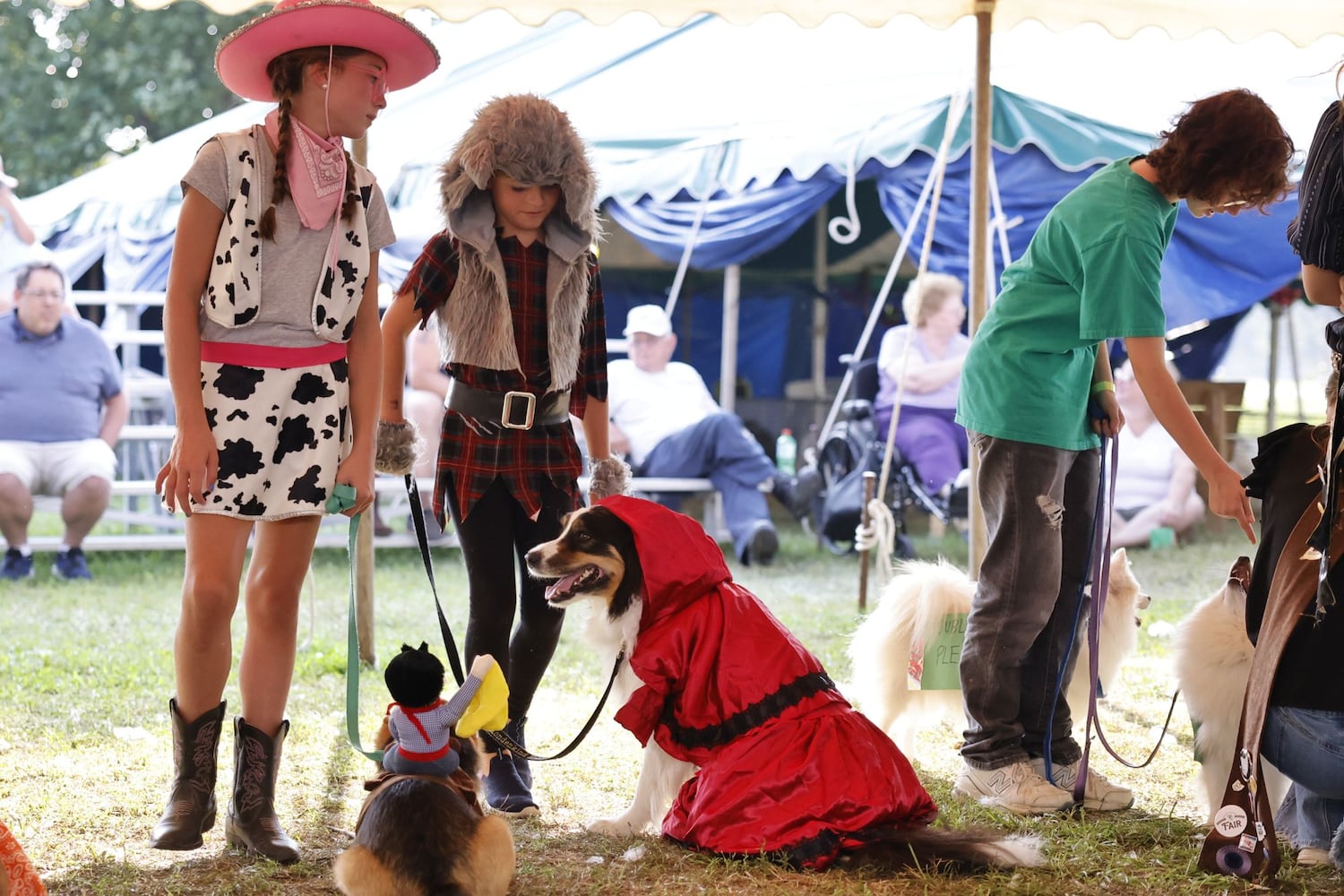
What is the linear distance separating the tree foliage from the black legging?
18.3 meters

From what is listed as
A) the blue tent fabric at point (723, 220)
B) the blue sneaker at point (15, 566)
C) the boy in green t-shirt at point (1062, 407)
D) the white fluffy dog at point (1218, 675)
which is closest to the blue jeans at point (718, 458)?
the blue tent fabric at point (723, 220)

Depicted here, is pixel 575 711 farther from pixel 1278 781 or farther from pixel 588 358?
pixel 1278 781

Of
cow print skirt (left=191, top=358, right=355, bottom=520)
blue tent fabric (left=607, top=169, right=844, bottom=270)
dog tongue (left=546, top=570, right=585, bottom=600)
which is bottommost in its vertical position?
dog tongue (left=546, top=570, right=585, bottom=600)

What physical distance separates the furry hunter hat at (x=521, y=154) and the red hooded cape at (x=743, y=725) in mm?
778

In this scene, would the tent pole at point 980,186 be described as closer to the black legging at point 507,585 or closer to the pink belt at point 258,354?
the black legging at point 507,585

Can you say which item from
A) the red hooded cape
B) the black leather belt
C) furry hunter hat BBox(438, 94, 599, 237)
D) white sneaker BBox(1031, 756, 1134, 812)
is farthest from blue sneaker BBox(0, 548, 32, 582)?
white sneaker BBox(1031, 756, 1134, 812)

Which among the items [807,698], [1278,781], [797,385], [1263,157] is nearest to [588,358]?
[807,698]

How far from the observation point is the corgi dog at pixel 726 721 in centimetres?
270

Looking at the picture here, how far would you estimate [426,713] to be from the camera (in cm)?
230

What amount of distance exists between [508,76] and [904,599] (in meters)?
8.12

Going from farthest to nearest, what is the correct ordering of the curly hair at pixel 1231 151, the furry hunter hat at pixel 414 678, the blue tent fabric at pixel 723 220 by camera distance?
1. the blue tent fabric at pixel 723 220
2. the curly hair at pixel 1231 151
3. the furry hunter hat at pixel 414 678

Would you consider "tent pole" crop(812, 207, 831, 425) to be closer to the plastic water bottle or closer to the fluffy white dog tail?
the plastic water bottle

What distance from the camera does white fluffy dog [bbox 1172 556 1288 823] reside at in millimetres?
2820

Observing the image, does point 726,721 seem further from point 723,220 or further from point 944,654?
point 723,220
